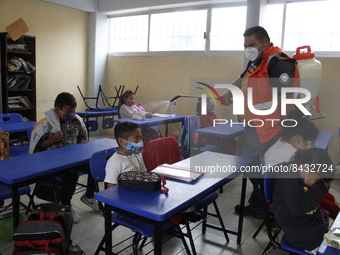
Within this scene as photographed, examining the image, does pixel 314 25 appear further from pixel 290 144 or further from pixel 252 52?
pixel 290 144

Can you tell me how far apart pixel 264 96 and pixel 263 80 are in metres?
0.12

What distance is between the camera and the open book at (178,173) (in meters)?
1.92

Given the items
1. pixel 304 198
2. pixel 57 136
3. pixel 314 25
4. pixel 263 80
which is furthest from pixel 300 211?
pixel 314 25

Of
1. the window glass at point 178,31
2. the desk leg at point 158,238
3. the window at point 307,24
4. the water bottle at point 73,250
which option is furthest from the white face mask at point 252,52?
the window glass at point 178,31

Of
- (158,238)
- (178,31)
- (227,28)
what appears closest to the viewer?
(158,238)

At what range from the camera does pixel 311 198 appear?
1660 mm

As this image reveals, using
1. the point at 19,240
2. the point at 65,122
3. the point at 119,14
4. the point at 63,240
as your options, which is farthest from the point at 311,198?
the point at 119,14

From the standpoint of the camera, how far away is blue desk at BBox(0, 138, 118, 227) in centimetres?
196

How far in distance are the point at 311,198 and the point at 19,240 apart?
159 cm

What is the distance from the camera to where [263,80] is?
242 centimetres

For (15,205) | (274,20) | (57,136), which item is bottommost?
(15,205)

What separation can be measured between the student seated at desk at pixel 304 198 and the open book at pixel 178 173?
1.54 ft

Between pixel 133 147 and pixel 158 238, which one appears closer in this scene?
pixel 158 238

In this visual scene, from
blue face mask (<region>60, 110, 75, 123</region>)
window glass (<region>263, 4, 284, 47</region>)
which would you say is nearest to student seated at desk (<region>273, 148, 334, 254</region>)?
blue face mask (<region>60, 110, 75, 123</region>)
